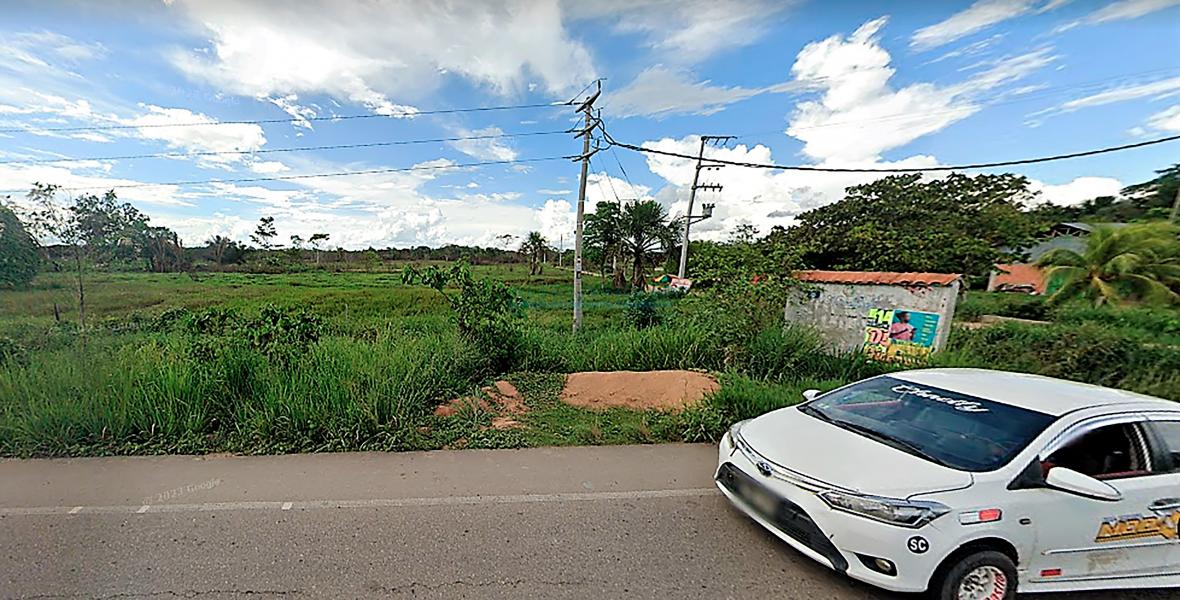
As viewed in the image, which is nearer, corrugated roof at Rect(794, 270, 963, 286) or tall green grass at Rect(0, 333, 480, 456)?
tall green grass at Rect(0, 333, 480, 456)


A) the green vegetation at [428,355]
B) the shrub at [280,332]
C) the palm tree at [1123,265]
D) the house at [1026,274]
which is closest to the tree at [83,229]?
the green vegetation at [428,355]

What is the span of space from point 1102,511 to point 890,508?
119cm

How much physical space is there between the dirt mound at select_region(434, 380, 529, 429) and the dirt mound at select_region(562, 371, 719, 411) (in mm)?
684

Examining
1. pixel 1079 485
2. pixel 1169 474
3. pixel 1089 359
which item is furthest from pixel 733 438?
pixel 1089 359

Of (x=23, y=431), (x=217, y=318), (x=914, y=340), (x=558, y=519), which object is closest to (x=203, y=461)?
(x=23, y=431)

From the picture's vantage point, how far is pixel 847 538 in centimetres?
261

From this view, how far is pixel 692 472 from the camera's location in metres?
4.43

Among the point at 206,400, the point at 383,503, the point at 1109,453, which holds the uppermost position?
the point at 1109,453

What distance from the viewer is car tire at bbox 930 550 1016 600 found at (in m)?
2.48

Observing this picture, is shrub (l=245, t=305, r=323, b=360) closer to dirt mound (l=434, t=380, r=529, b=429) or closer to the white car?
dirt mound (l=434, t=380, r=529, b=429)

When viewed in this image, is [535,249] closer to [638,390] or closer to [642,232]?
[642,232]

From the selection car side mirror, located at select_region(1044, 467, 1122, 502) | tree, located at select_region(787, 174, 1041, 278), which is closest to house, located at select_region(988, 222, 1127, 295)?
tree, located at select_region(787, 174, 1041, 278)

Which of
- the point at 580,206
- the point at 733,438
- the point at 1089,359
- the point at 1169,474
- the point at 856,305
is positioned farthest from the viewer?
the point at 580,206

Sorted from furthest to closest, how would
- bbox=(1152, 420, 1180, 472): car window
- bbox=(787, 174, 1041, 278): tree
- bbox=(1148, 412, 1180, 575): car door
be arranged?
bbox=(787, 174, 1041, 278): tree → bbox=(1152, 420, 1180, 472): car window → bbox=(1148, 412, 1180, 575): car door
